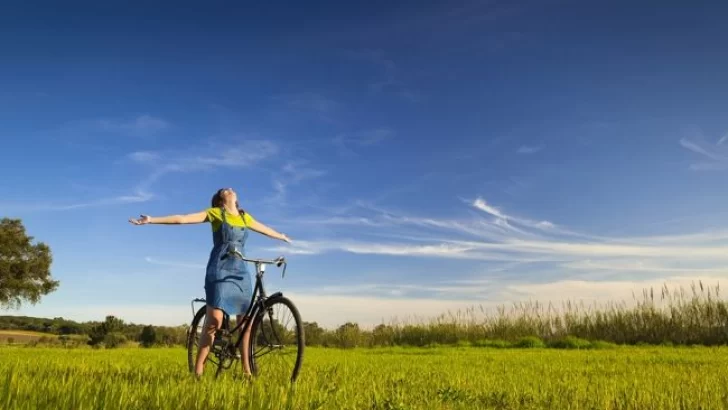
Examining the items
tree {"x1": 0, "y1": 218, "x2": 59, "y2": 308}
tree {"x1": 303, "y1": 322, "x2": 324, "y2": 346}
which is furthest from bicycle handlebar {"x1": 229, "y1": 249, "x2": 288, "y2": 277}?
tree {"x1": 0, "y1": 218, "x2": 59, "y2": 308}

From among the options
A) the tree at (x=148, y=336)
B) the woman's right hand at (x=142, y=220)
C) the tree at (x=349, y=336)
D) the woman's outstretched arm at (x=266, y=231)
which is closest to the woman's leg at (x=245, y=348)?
the woman's outstretched arm at (x=266, y=231)

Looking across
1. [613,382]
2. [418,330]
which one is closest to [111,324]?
[418,330]

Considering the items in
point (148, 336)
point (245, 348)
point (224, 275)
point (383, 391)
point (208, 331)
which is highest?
point (224, 275)

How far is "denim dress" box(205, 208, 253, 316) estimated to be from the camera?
324 inches

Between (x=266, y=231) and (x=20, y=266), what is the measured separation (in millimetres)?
47035

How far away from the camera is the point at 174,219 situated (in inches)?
305

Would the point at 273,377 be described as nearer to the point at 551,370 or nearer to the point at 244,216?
the point at 244,216

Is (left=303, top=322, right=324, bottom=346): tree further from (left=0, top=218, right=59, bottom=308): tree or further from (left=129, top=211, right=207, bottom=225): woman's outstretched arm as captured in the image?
(left=0, top=218, right=59, bottom=308): tree

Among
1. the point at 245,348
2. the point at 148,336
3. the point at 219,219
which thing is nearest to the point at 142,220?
the point at 219,219

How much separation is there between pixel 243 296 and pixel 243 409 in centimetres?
337

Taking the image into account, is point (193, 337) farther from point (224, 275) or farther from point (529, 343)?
point (529, 343)

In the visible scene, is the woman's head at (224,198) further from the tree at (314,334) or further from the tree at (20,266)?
the tree at (20,266)

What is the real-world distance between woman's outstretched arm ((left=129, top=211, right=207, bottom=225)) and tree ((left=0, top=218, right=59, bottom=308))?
4617 cm

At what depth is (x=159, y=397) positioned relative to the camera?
17.7 ft
